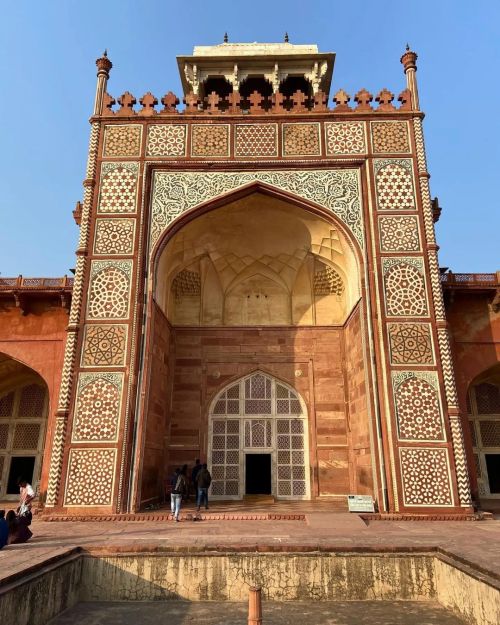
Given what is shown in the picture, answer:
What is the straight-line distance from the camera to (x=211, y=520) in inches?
300

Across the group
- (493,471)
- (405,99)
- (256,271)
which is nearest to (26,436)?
(256,271)

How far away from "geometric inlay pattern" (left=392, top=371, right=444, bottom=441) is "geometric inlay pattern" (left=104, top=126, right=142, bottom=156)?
22.2 ft

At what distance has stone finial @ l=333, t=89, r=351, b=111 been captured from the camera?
10.1 m

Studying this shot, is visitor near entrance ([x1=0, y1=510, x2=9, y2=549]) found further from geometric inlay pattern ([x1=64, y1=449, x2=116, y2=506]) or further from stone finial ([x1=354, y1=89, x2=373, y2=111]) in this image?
stone finial ([x1=354, y1=89, x2=373, y2=111])

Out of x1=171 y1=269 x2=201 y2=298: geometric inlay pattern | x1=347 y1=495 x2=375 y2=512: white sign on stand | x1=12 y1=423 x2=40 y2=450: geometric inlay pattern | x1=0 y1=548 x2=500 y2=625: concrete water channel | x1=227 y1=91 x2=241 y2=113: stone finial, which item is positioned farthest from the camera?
x1=12 y1=423 x2=40 y2=450: geometric inlay pattern

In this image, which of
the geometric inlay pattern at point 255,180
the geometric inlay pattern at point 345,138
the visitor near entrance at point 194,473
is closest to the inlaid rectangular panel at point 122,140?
the geometric inlay pattern at point 255,180

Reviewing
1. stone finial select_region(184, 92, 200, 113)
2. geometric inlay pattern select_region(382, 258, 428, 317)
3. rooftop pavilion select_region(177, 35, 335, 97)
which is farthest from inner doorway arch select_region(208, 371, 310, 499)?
rooftop pavilion select_region(177, 35, 335, 97)

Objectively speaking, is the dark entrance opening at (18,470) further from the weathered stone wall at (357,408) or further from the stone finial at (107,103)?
the stone finial at (107,103)

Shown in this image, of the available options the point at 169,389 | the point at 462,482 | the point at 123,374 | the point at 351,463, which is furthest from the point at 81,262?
the point at 462,482

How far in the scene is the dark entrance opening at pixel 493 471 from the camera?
11126 millimetres

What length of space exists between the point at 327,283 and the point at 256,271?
1.73 metres

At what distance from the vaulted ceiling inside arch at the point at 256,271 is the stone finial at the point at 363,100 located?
8.40 ft

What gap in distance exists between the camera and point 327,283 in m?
11.4

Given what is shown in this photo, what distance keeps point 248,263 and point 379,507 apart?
20.2 feet
